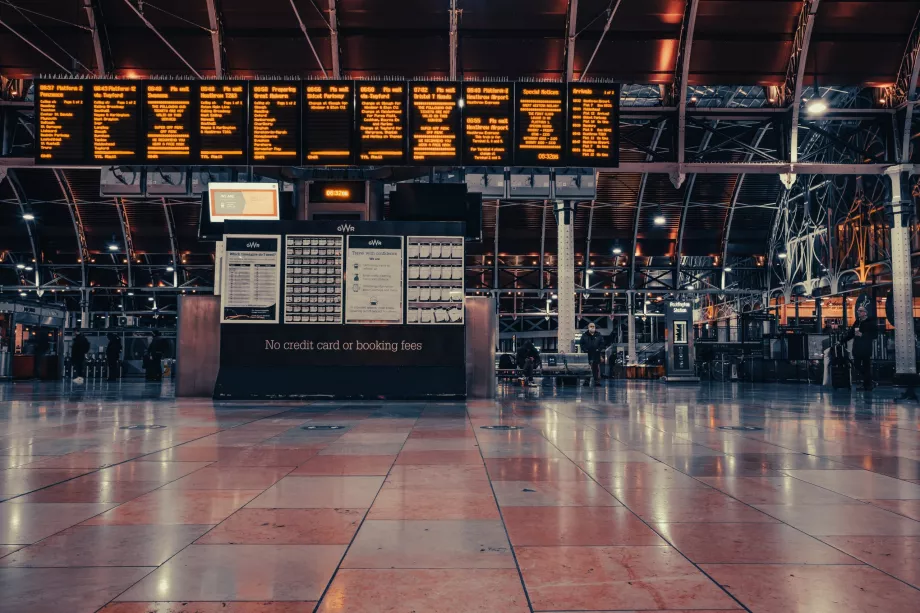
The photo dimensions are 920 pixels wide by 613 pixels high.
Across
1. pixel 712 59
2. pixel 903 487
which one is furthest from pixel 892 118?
pixel 903 487

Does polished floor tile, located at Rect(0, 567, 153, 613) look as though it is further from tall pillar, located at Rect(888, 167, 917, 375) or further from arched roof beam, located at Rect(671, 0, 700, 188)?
tall pillar, located at Rect(888, 167, 917, 375)

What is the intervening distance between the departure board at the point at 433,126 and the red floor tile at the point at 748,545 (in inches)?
437

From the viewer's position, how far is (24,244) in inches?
1486

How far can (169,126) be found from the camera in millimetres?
13875

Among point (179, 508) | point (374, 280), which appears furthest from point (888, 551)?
point (374, 280)

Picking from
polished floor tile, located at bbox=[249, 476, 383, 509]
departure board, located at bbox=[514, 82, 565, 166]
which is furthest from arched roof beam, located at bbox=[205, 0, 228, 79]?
polished floor tile, located at bbox=[249, 476, 383, 509]

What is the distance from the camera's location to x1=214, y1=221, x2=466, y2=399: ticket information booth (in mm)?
13719

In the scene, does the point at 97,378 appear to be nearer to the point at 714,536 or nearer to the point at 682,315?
the point at 682,315

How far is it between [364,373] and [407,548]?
10.8 metres

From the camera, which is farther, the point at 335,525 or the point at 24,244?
the point at 24,244

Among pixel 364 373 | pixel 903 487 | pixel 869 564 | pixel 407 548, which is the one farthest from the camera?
pixel 364 373

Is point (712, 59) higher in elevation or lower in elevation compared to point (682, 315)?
higher

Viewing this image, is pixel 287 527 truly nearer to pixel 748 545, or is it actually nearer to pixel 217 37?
pixel 748 545

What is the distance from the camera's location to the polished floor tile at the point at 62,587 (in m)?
2.47
